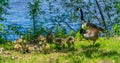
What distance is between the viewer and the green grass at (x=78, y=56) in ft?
37.5

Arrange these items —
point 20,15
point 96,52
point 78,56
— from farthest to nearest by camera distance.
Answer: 1. point 20,15
2. point 96,52
3. point 78,56

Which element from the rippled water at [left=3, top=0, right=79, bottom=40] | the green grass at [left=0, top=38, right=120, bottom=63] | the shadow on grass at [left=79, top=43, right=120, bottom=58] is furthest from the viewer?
the rippled water at [left=3, top=0, right=79, bottom=40]

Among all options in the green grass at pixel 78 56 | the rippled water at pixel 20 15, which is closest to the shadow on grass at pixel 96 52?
the green grass at pixel 78 56

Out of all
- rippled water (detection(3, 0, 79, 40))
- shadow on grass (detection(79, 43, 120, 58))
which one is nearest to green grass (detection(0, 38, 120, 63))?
shadow on grass (detection(79, 43, 120, 58))

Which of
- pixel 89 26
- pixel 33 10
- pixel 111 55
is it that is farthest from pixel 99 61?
pixel 33 10

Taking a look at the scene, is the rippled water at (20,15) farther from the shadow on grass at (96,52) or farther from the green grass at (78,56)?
the shadow on grass at (96,52)

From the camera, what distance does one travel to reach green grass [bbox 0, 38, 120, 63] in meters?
11.4

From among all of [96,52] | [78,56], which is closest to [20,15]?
[96,52]

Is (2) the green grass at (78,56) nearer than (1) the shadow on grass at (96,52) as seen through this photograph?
Yes

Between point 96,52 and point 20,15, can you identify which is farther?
point 20,15

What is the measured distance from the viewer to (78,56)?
1184cm

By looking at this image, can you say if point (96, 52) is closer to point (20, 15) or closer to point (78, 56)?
point (78, 56)

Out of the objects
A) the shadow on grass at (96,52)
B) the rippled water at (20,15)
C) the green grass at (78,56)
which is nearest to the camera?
the green grass at (78,56)

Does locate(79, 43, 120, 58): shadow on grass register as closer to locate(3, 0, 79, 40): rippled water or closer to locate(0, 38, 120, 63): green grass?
locate(0, 38, 120, 63): green grass
